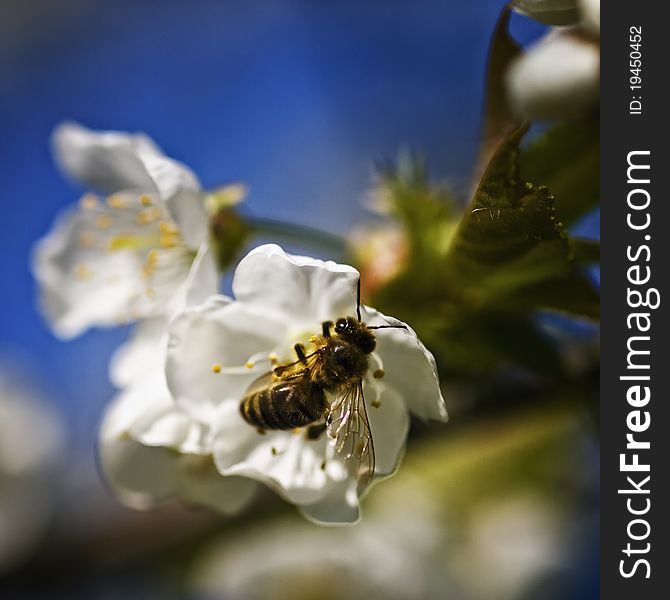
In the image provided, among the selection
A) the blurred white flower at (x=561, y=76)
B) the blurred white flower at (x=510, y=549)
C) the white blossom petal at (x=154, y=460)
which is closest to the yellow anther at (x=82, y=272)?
the white blossom petal at (x=154, y=460)

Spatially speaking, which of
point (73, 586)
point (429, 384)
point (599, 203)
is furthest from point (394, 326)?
point (73, 586)

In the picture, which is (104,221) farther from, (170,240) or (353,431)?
(353,431)

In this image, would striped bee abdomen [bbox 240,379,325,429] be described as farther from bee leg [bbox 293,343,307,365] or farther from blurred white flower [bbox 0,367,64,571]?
blurred white flower [bbox 0,367,64,571]

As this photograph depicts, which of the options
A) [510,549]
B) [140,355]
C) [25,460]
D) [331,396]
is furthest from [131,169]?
[25,460]

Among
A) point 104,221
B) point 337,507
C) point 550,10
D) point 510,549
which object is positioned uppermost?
point 550,10

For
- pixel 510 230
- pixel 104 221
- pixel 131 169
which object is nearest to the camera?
pixel 510 230

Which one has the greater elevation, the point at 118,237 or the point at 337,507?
the point at 118,237
